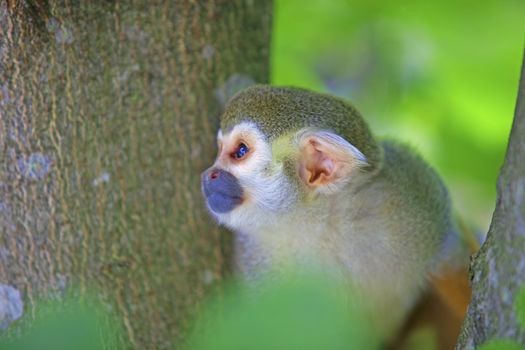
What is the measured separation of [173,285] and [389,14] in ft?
6.04

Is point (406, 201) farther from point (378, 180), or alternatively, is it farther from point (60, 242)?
point (60, 242)

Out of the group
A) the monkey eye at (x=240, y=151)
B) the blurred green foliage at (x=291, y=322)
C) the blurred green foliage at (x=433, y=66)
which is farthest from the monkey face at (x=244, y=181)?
the blurred green foliage at (x=291, y=322)

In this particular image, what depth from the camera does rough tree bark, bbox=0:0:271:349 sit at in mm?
2332

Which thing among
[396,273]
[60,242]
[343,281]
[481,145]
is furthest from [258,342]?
[481,145]

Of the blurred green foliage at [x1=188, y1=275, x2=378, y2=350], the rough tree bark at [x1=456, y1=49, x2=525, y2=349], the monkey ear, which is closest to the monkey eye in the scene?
the monkey ear

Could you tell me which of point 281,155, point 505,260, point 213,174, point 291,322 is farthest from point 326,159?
point 291,322

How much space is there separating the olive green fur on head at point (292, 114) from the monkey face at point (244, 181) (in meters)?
0.05

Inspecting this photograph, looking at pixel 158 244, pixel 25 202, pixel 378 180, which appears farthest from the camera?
pixel 378 180

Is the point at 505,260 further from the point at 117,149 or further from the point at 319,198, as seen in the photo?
the point at 117,149

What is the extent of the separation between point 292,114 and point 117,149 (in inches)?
29.1

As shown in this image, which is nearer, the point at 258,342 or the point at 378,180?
the point at 258,342

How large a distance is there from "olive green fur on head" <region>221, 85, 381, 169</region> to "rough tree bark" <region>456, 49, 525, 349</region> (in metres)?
1.13

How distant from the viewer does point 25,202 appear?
92.7 inches

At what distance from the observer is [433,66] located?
3645 millimetres
